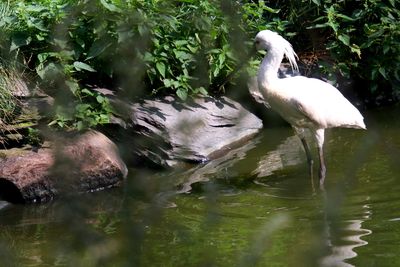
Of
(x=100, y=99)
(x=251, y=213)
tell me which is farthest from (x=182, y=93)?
(x=251, y=213)

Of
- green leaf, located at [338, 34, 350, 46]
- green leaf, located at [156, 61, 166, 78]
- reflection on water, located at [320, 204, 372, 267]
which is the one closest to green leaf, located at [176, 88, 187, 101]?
green leaf, located at [156, 61, 166, 78]

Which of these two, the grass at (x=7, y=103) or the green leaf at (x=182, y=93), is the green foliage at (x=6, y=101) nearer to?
the grass at (x=7, y=103)

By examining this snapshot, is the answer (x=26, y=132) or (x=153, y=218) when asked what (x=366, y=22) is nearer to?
(x=26, y=132)

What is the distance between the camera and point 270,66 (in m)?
6.42

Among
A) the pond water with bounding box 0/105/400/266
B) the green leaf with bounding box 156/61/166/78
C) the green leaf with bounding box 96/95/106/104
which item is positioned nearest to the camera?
the pond water with bounding box 0/105/400/266

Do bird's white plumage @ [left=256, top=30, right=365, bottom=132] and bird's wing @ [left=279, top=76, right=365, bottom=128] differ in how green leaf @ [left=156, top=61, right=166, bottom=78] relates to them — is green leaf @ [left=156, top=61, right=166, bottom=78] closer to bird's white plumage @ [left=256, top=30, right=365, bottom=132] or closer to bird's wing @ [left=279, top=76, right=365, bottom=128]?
bird's white plumage @ [left=256, top=30, right=365, bottom=132]

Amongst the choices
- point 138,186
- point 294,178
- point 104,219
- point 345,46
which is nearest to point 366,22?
point 345,46

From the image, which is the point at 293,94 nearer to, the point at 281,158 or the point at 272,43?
the point at 272,43

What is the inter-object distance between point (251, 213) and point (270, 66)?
1.50m

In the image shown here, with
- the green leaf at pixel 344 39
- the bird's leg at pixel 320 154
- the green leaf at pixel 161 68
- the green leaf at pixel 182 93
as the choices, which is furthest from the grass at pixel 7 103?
the green leaf at pixel 344 39

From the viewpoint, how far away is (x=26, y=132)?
21.6 feet

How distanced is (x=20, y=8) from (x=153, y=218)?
5901 mm

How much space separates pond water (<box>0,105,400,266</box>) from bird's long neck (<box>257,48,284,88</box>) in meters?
0.81

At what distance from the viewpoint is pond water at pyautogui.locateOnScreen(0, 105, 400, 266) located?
151cm
